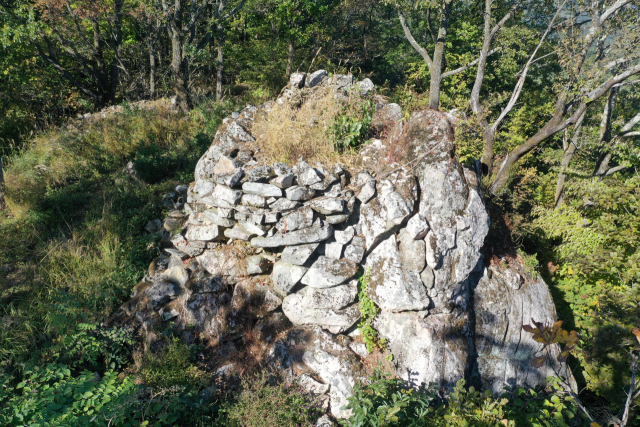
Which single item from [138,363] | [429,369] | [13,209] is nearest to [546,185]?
[429,369]

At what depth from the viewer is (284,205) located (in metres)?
5.11

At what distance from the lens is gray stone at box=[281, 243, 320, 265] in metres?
5.02

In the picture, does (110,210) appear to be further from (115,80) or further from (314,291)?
(115,80)

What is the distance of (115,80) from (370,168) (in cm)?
1090

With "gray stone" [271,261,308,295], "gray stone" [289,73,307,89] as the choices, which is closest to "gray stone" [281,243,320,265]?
"gray stone" [271,261,308,295]

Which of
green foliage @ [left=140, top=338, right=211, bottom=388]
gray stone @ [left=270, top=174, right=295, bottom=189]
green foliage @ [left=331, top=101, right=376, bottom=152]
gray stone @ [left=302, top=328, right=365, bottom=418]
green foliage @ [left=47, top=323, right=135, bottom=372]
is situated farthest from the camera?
green foliage @ [left=331, top=101, right=376, bottom=152]

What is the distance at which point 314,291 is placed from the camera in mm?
5164

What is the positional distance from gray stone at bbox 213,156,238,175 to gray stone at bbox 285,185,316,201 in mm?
1116

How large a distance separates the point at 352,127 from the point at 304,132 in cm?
80

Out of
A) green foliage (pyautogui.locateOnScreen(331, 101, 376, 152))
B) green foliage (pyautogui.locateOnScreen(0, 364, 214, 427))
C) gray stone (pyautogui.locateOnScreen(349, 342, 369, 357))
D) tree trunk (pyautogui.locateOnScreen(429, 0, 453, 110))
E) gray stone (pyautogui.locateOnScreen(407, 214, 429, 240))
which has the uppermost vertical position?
tree trunk (pyautogui.locateOnScreen(429, 0, 453, 110))

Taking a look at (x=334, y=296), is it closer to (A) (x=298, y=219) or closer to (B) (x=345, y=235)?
(B) (x=345, y=235)

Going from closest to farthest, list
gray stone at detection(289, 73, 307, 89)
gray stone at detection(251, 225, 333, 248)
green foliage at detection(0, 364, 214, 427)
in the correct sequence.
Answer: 1. green foliage at detection(0, 364, 214, 427)
2. gray stone at detection(251, 225, 333, 248)
3. gray stone at detection(289, 73, 307, 89)

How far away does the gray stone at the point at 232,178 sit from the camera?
207 inches

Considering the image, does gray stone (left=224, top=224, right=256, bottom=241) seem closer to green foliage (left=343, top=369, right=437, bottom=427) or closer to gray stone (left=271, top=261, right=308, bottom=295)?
gray stone (left=271, top=261, right=308, bottom=295)
